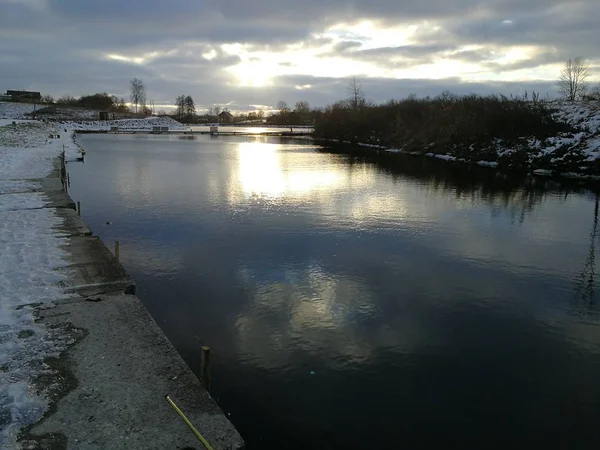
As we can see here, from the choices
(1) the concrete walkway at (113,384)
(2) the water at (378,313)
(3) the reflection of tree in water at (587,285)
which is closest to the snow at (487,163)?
(2) the water at (378,313)

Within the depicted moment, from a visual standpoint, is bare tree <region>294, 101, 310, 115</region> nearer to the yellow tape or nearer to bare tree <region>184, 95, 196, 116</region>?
bare tree <region>184, 95, 196, 116</region>

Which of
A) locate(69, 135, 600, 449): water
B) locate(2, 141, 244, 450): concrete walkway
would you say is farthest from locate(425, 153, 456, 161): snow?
locate(2, 141, 244, 450): concrete walkway

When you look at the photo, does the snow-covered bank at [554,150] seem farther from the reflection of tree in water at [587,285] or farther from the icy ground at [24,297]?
the icy ground at [24,297]

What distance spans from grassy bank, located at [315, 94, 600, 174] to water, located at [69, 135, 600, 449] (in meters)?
18.9

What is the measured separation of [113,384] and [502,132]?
159 ft

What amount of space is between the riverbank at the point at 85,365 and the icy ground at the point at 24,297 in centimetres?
2

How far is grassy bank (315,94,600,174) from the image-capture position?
127 ft

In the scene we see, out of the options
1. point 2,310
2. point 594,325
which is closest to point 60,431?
point 2,310

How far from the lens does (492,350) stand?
8.77 m

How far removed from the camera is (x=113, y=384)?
19.9 ft

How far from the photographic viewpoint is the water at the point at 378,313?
686 centimetres

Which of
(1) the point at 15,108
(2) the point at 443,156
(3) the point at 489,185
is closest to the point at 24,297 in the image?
(3) the point at 489,185

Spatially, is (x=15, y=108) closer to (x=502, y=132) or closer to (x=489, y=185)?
(x=502, y=132)

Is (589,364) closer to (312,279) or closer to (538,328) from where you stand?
(538,328)
